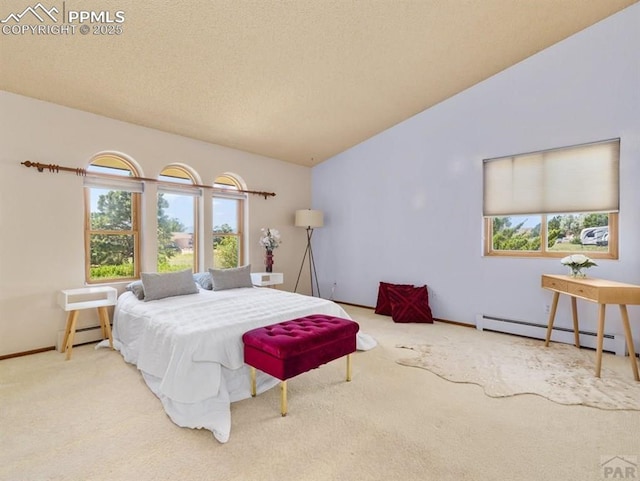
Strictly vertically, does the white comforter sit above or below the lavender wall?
below

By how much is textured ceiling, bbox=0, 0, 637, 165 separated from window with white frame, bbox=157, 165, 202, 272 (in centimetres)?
66

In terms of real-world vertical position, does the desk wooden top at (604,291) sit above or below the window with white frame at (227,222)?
below

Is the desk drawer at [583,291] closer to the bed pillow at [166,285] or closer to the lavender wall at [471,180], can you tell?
the lavender wall at [471,180]

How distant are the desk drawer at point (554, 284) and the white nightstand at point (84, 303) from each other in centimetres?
472

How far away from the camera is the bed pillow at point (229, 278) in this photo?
160 inches

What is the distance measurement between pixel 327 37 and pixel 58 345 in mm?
4197

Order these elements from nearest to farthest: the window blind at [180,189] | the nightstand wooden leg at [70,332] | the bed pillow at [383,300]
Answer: the nightstand wooden leg at [70,332] < the window blind at [180,189] < the bed pillow at [383,300]

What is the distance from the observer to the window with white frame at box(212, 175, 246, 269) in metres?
4.96

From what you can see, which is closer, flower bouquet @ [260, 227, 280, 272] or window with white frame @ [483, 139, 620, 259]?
window with white frame @ [483, 139, 620, 259]

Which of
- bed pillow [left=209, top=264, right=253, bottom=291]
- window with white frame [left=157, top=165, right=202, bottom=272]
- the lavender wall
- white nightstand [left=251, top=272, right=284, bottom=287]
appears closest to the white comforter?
bed pillow [left=209, top=264, right=253, bottom=291]

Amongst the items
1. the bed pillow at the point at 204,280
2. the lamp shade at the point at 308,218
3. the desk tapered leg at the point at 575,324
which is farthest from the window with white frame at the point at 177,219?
the desk tapered leg at the point at 575,324

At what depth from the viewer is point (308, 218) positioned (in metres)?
5.46

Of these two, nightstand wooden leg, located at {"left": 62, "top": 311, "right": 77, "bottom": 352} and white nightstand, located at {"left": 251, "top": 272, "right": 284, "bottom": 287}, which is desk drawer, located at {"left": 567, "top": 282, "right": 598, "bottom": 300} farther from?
nightstand wooden leg, located at {"left": 62, "top": 311, "right": 77, "bottom": 352}

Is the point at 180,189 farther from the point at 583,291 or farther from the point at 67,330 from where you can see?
the point at 583,291
